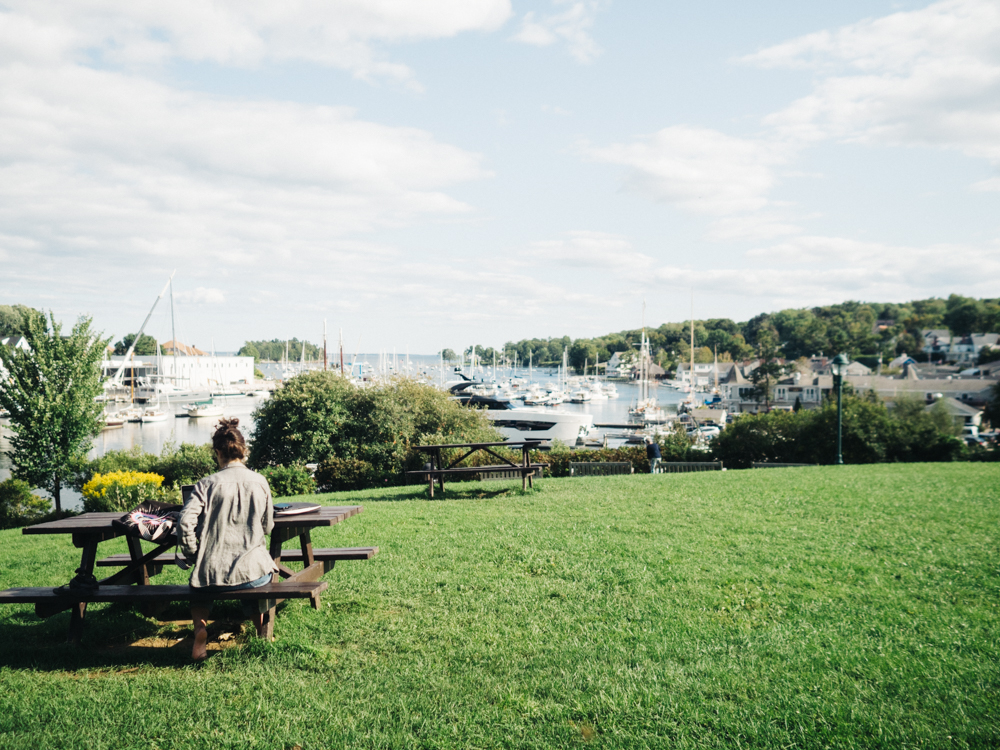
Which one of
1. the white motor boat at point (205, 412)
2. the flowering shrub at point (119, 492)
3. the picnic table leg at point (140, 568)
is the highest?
the picnic table leg at point (140, 568)

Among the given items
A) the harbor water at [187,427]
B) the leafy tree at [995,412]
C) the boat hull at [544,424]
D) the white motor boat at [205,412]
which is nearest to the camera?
the leafy tree at [995,412]

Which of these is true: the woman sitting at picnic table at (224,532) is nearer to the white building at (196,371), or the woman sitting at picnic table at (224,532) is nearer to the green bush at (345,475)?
the green bush at (345,475)

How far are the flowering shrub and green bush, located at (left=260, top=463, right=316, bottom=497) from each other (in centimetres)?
409

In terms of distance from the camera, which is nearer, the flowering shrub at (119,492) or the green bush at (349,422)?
the flowering shrub at (119,492)

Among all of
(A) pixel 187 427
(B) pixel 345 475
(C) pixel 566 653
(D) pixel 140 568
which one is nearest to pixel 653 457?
(B) pixel 345 475

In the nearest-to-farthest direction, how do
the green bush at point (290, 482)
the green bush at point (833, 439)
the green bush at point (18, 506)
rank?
1. the green bush at point (18, 506)
2. the green bush at point (290, 482)
3. the green bush at point (833, 439)

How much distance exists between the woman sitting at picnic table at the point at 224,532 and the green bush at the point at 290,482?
12.9 metres

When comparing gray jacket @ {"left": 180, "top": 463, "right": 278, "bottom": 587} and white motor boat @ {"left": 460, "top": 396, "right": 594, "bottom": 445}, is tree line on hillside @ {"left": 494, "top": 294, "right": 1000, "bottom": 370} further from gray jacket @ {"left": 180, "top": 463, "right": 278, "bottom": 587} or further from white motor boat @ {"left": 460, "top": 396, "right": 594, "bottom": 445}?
gray jacket @ {"left": 180, "top": 463, "right": 278, "bottom": 587}

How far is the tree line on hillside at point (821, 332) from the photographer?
142m

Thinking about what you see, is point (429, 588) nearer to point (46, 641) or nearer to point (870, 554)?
point (46, 641)

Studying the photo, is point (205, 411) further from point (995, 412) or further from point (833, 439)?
point (995, 412)

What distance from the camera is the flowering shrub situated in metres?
12.3

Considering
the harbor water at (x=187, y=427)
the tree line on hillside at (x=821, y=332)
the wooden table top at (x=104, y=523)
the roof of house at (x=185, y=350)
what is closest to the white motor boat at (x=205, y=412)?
the harbor water at (x=187, y=427)

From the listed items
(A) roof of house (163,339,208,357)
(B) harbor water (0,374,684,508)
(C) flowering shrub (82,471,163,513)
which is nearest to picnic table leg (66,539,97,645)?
(C) flowering shrub (82,471,163,513)
